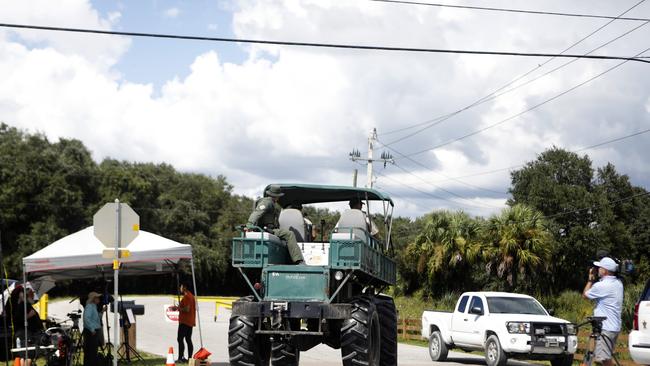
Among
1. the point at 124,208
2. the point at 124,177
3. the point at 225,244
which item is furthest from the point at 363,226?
the point at 225,244

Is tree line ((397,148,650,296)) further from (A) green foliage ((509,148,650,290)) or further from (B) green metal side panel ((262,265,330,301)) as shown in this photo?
(B) green metal side panel ((262,265,330,301))

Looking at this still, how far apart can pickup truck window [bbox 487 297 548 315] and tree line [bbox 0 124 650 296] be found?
1610cm

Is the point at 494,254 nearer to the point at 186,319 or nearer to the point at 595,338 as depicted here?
the point at 186,319

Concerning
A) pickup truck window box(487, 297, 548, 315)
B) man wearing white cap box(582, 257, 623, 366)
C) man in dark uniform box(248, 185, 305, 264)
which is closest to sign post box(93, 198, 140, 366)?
man in dark uniform box(248, 185, 305, 264)

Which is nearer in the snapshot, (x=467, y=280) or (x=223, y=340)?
(x=223, y=340)

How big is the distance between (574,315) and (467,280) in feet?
27.9

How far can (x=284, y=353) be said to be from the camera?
15445mm

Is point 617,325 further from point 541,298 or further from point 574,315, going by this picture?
point 541,298

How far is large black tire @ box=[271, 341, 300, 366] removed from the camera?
15375 mm

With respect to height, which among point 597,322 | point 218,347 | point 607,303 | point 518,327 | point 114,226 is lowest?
point 218,347

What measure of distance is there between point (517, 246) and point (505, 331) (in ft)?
52.2

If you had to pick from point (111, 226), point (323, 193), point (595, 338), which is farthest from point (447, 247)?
point (595, 338)

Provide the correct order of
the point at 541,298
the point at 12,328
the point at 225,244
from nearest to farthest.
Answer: the point at 12,328 < the point at 541,298 < the point at 225,244

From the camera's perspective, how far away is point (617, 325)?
41.8 ft
